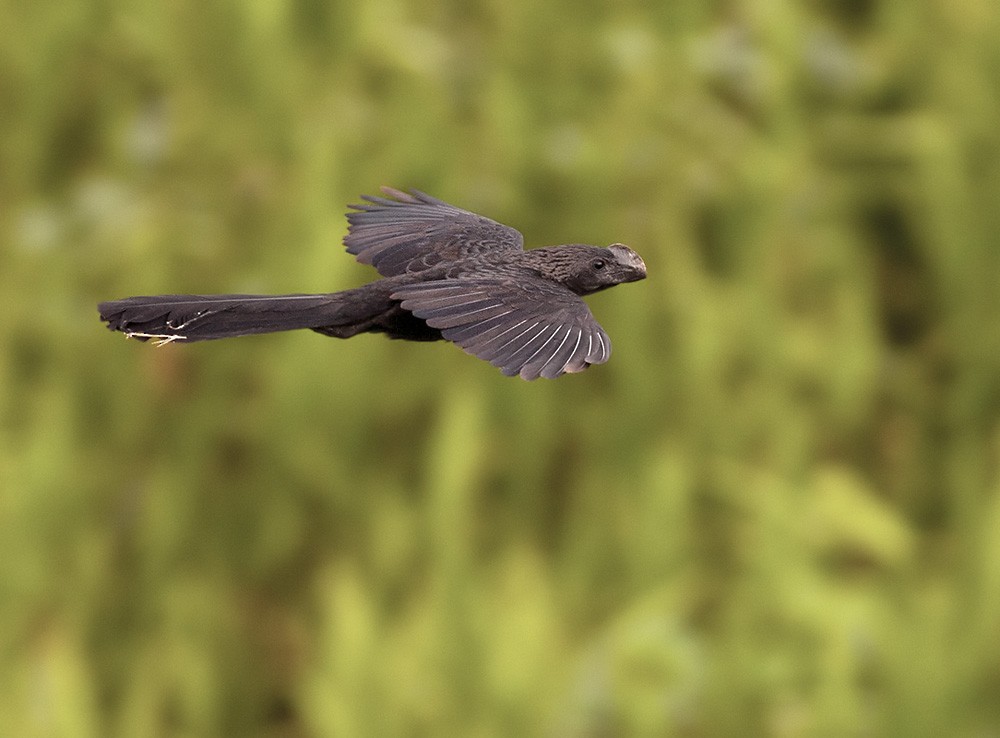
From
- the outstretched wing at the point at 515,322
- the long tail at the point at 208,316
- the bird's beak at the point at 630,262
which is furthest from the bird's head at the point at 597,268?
the long tail at the point at 208,316

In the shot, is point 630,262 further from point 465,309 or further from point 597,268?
point 465,309

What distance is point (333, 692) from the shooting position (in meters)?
3.51

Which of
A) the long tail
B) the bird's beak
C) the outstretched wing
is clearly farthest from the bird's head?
the long tail

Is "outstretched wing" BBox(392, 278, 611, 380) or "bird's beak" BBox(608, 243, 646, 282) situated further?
"bird's beak" BBox(608, 243, 646, 282)

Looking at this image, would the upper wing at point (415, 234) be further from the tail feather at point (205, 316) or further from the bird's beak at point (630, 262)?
the tail feather at point (205, 316)

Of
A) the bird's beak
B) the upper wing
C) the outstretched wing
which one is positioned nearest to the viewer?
the outstretched wing

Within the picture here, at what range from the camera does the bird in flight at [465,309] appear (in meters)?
1.69

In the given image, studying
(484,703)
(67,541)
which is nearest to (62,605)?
(67,541)

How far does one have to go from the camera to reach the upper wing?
2.18 metres

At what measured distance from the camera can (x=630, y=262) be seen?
200 cm

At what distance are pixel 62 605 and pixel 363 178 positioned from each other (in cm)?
116

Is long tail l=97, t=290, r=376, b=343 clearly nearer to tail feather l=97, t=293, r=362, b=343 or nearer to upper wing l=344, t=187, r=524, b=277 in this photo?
tail feather l=97, t=293, r=362, b=343

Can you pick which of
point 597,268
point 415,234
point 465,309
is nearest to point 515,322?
point 465,309

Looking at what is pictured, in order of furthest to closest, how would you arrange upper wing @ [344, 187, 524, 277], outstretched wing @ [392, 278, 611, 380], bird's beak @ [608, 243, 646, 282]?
upper wing @ [344, 187, 524, 277] → bird's beak @ [608, 243, 646, 282] → outstretched wing @ [392, 278, 611, 380]
